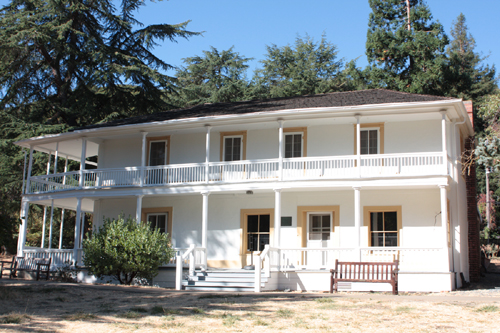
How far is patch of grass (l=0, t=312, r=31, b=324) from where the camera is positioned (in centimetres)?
898

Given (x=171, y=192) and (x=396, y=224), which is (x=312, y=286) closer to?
(x=396, y=224)

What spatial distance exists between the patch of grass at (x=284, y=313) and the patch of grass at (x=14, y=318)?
14.2 ft

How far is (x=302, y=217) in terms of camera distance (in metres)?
19.7

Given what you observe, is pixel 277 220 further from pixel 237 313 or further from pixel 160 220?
pixel 237 313

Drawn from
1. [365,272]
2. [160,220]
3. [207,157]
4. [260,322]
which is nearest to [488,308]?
[260,322]

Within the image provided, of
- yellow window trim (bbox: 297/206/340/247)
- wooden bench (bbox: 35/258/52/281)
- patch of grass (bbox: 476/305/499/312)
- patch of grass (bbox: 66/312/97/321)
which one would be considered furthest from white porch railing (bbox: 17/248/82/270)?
patch of grass (bbox: 476/305/499/312)

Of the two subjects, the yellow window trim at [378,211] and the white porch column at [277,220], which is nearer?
the white porch column at [277,220]

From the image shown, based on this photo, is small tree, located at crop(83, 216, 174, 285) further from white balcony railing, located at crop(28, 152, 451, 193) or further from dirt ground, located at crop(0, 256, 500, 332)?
dirt ground, located at crop(0, 256, 500, 332)

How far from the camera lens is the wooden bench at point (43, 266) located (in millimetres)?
18906

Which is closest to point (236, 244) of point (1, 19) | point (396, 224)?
point (396, 224)

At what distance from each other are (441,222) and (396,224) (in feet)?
4.71

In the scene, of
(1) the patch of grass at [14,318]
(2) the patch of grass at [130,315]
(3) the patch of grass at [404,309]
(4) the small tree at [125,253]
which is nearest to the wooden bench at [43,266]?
(4) the small tree at [125,253]

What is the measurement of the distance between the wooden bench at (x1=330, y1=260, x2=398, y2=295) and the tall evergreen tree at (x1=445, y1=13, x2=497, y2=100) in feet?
70.3

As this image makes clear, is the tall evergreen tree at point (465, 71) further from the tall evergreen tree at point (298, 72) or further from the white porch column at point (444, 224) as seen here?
the white porch column at point (444, 224)
